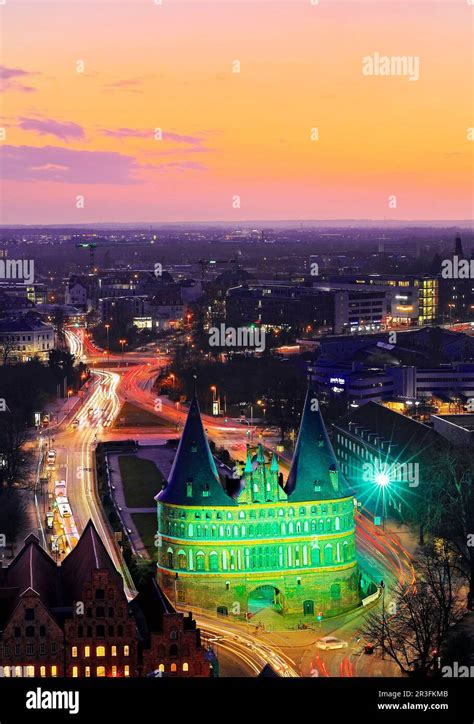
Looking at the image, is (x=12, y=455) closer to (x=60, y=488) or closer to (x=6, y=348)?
(x=60, y=488)

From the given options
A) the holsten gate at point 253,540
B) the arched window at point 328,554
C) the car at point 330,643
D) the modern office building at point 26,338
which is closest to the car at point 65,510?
the holsten gate at point 253,540

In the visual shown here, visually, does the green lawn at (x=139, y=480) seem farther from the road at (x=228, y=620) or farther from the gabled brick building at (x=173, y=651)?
the gabled brick building at (x=173, y=651)

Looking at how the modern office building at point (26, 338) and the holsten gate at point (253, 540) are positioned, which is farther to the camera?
the modern office building at point (26, 338)

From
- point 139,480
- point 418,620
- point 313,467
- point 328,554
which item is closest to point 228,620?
point 328,554

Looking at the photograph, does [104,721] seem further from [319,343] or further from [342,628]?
[319,343]

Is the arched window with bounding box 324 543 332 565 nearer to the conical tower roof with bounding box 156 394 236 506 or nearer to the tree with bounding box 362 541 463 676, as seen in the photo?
the tree with bounding box 362 541 463 676

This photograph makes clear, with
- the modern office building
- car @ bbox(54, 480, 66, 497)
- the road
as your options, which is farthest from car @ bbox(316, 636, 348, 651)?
the modern office building
